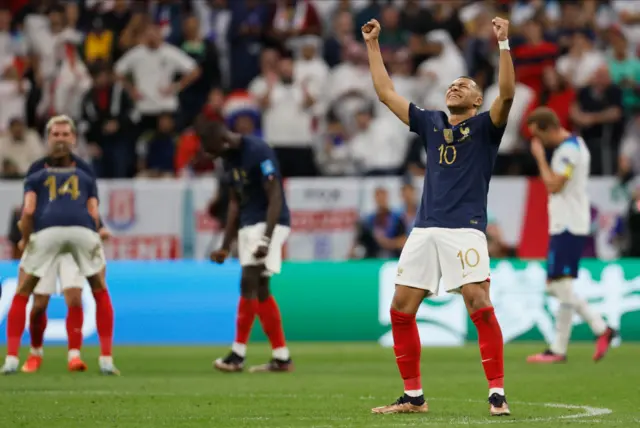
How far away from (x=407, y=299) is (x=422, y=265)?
0.83 ft

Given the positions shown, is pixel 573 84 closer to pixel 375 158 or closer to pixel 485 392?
pixel 375 158

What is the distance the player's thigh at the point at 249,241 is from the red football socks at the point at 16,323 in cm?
215

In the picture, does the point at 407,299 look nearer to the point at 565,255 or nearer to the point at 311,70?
the point at 565,255

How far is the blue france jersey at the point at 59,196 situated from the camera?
13062mm

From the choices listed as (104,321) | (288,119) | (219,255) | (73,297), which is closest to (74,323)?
(73,297)

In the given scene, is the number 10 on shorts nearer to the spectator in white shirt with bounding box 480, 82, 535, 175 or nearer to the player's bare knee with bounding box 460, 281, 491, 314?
the player's bare knee with bounding box 460, 281, 491, 314

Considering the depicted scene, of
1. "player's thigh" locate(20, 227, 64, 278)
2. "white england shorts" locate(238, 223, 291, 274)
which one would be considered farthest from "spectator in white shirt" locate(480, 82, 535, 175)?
"player's thigh" locate(20, 227, 64, 278)

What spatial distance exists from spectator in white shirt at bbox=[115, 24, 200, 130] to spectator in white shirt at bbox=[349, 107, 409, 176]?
3.22 metres

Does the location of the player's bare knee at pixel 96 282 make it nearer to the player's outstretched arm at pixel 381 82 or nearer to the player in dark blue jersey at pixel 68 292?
the player in dark blue jersey at pixel 68 292

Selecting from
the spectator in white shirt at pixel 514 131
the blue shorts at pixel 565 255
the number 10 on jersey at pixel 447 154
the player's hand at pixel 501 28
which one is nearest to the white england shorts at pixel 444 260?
the number 10 on jersey at pixel 447 154

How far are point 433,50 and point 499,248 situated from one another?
458 cm

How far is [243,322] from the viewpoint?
13.9 meters

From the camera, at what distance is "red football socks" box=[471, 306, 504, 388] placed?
9.29 m

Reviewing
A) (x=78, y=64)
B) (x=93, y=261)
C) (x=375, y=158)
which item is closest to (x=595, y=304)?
(x=375, y=158)
